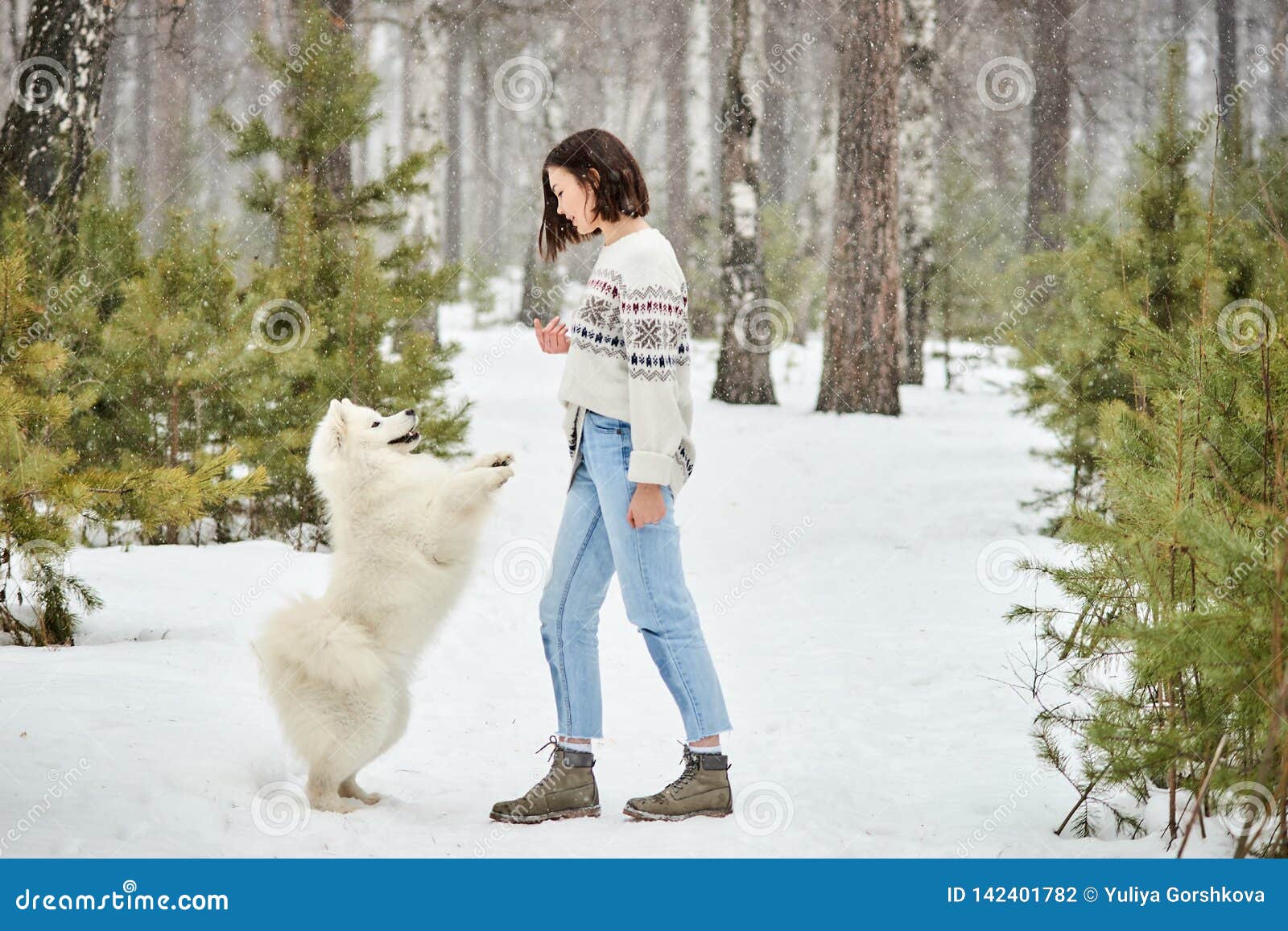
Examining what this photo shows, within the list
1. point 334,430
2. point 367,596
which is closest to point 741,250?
point 334,430

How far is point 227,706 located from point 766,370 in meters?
9.58

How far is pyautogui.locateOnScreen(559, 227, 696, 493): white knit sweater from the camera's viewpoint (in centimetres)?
332

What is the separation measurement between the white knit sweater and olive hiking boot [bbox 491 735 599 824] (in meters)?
0.91

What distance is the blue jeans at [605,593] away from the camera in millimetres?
3443

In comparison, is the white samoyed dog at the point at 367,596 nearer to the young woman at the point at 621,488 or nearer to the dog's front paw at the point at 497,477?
the dog's front paw at the point at 497,477

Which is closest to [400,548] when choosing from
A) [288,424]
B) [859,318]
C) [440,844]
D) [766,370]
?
[440,844]

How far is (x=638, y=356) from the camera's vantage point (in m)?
3.35

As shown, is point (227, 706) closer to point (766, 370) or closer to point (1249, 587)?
point (1249, 587)

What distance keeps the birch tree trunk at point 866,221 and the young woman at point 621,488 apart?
8.65 metres

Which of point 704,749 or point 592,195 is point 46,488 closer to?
point 592,195

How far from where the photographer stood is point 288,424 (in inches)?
295

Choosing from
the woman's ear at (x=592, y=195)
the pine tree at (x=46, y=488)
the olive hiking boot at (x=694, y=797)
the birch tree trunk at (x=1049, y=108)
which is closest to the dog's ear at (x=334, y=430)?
the pine tree at (x=46, y=488)

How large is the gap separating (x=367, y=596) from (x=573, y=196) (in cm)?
A: 146

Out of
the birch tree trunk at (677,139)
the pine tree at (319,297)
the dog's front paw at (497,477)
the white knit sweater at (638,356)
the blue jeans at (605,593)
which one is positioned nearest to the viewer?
the white knit sweater at (638,356)
